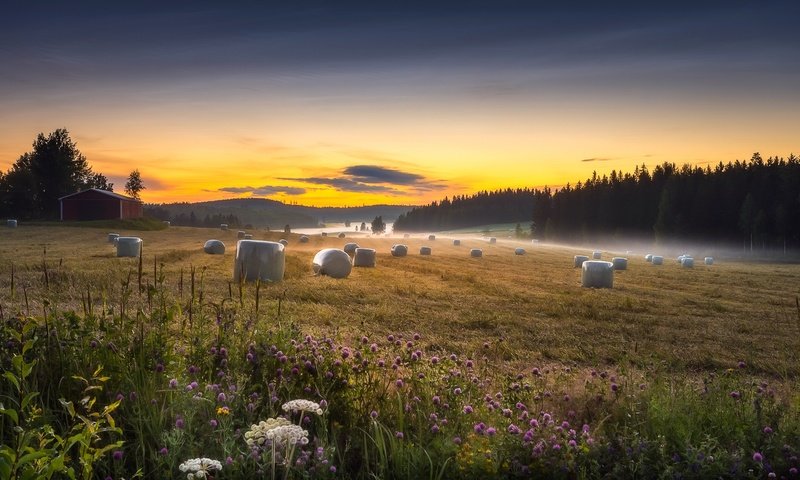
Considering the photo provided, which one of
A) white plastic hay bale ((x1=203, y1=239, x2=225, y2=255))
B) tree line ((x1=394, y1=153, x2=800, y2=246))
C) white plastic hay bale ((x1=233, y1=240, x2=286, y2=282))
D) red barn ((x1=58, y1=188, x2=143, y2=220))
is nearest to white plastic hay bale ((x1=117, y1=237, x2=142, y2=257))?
white plastic hay bale ((x1=203, y1=239, x2=225, y2=255))

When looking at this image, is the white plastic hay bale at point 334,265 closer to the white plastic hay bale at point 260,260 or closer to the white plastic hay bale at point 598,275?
the white plastic hay bale at point 260,260

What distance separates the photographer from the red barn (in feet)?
246

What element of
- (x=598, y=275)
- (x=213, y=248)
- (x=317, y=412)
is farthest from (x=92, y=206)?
(x=317, y=412)

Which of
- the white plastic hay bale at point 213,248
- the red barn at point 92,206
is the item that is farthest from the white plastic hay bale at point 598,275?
the red barn at point 92,206

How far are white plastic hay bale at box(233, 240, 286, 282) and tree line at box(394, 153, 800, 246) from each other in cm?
8411

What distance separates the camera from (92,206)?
75.1 metres

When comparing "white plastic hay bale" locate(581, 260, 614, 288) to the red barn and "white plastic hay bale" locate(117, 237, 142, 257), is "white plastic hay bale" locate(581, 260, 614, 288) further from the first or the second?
the red barn

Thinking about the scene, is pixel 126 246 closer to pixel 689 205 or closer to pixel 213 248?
pixel 213 248

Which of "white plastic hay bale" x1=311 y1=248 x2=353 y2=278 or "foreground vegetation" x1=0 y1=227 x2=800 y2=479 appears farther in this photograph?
"white plastic hay bale" x1=311 y1=248 x2=353 y2=278

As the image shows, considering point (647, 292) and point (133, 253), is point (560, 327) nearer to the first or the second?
point (647, 292)

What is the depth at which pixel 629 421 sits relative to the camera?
578 cm

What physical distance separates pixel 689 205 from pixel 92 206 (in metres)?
88.8

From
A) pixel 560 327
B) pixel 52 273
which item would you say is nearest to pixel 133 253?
pixel 52 273

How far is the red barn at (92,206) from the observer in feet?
246
